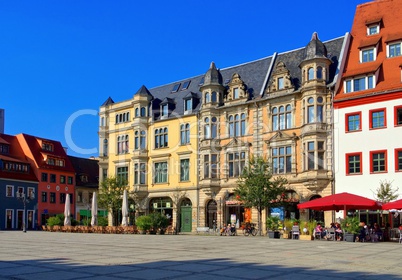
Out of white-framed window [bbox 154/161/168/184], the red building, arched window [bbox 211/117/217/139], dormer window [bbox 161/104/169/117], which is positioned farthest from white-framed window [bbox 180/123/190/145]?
the red building

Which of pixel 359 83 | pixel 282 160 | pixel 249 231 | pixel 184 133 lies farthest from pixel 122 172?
pixel 359 83

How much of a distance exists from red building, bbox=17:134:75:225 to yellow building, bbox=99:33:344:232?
13523 millimetres

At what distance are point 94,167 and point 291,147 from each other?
4785 centimetres

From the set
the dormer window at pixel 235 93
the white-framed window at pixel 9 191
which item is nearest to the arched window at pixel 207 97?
the dormer window at pixel 235 93

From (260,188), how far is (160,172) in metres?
16.5

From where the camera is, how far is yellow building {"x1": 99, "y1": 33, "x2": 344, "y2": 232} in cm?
4384

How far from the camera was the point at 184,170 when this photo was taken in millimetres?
53594

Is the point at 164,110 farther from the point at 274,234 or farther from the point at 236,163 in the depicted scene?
the point at 274,234

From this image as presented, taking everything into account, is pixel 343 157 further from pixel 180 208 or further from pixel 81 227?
pixel 81 227

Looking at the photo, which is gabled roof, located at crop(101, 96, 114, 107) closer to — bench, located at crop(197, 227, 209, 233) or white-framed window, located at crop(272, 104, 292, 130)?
bench, located at crop(197, 227, 209, 233)

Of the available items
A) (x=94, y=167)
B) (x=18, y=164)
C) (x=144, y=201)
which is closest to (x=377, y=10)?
(x=144, y=201)

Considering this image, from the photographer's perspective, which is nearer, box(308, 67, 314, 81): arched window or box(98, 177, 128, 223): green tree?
box(308, 67, 314, 81): arched window

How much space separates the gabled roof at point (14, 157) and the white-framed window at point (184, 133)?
25087 mm

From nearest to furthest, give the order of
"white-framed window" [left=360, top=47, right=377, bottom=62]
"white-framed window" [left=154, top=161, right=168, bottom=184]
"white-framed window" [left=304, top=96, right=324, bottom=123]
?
"white-framed window" [left=360, top=47, right=377, bottom=62]
"white-framed window" [left=304, top=96, right=324, bottom=123]
"white-framed window" [left=154, top=161, right=168, bottom=184]
